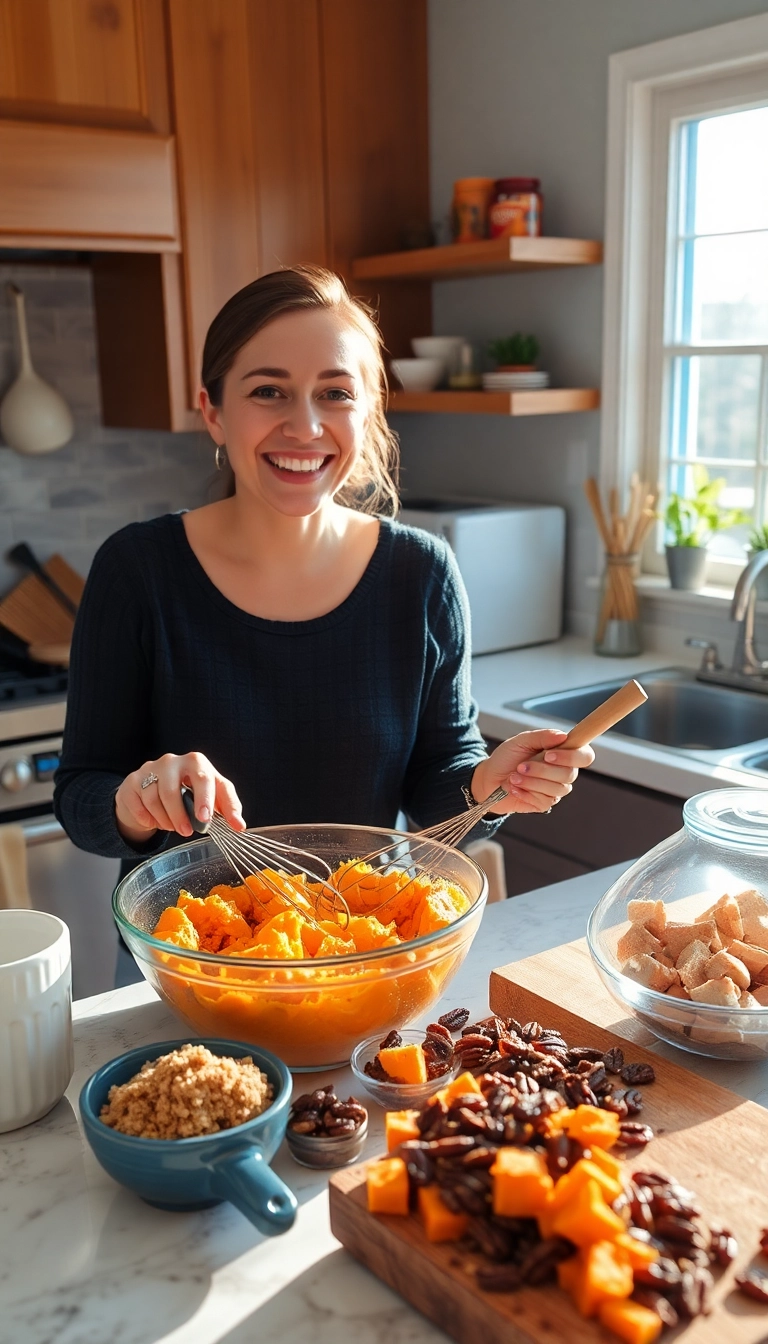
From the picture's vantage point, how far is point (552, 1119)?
2.65 ft

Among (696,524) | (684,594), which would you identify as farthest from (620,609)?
(696,524)

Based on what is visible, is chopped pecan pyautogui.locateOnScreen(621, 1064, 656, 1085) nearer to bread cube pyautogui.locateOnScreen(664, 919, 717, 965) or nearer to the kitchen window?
bread cube pyautogui.locateOnScreen(664, 919, 717, 965)

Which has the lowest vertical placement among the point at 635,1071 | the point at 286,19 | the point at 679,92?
the point at 635,1071

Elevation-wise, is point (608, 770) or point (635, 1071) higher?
point (635, 1071)

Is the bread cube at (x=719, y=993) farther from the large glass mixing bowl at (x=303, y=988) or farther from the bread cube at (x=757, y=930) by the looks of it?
the large glass mixing bowl at (x=303, y=988)

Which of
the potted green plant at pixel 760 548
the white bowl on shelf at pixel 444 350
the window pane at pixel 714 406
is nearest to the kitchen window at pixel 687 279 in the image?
the window pane at pixel 714 406

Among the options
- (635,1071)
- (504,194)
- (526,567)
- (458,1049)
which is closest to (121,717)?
(458,1049)

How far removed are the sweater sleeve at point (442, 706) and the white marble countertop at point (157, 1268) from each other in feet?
2.10

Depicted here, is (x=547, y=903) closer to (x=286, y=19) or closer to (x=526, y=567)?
(x=526, y=567)

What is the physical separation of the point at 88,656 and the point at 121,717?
0.09 m

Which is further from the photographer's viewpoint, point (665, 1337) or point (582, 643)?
point (582, 643)

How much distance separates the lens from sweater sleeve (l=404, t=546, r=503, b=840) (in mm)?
1587

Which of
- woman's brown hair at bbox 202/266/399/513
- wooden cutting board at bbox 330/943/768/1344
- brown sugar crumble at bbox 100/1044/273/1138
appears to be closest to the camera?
wooden cutting board at bbox 330/943/768/1344

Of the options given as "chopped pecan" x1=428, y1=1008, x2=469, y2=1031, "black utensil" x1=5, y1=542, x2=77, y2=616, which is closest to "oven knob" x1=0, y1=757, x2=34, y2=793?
"black utensil" x1=5, y1=542, x2=77, y2=616
